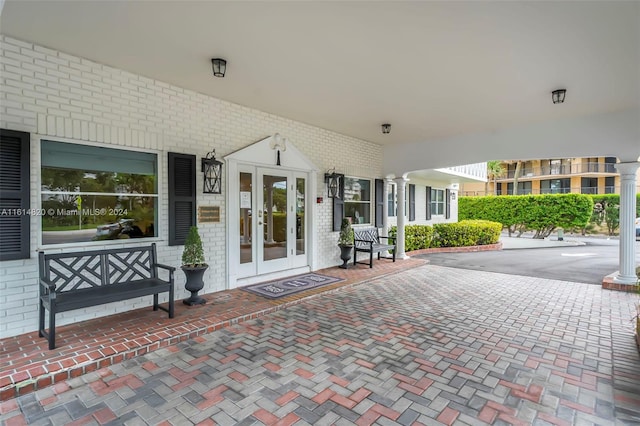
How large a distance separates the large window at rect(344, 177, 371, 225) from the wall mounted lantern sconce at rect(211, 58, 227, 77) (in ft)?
13.9

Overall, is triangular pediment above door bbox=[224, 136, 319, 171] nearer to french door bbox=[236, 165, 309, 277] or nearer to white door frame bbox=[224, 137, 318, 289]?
white door frame bbox=[224, 137, 318, 289]

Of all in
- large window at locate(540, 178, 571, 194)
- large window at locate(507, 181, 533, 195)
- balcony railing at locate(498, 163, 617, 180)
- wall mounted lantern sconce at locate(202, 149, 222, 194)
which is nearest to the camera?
wall mounted lantern sconce at locate(202, 149, 222, 194)

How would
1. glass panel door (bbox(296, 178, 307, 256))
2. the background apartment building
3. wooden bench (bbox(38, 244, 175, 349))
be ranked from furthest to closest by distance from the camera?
the background apartment building → glass panel door (bbox(296, 178, 307, 256)) → wooden bench (bbox(38, 244, 175, 349))

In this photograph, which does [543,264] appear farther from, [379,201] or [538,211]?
[538,211]

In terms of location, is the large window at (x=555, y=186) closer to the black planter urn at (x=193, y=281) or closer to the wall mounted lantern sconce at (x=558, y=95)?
the wall mounted lantern sconce at (x=558, y=95)

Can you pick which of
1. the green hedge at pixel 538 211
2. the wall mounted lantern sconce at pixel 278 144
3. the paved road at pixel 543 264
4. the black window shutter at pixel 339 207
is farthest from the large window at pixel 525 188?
the wall mounted lantern sconce at pixel 278 144

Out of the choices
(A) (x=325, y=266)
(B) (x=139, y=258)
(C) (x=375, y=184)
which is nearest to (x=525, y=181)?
(C) (x=375, y=184)

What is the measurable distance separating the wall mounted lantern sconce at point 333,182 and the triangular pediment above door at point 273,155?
1.42 ft

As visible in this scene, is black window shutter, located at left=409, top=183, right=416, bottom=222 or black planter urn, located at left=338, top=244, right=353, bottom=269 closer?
black planter urn, located at left=338, top=244, right=353, bottom=269

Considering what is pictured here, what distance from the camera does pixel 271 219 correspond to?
6.09 m

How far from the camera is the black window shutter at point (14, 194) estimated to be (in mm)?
3285

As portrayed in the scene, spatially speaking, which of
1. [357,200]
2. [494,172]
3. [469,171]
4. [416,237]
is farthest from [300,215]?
[494,172]

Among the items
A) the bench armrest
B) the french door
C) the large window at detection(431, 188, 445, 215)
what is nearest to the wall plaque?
the french door

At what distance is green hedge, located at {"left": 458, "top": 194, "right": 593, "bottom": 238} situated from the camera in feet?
52.6
